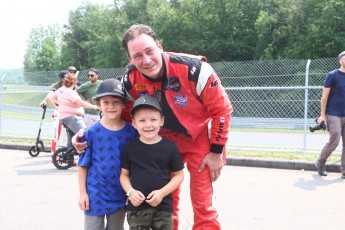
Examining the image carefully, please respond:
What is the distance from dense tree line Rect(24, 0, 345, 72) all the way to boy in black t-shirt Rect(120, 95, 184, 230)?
24.6m

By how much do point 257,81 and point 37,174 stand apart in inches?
363

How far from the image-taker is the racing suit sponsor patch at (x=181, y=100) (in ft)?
10.1

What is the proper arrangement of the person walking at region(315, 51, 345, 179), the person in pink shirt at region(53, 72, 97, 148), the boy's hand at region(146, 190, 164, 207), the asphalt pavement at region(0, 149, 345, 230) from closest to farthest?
the boy's hand at region(146, 190, 164, 207), the asphalt pavement at region(0, 149, 345, 230), the person walking at region(315, 51, 345, 179), the person in pink shirt at region(53, 72, 97, 148)

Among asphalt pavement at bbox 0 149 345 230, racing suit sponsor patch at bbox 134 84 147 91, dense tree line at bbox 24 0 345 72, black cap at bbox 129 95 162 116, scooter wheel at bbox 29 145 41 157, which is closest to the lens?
black cap at bbox 129 95 162 116

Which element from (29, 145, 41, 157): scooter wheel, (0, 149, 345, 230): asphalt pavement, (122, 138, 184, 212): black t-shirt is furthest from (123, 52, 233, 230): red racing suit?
(29, 145, 41, 157): scooter wheel

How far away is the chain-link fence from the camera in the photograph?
1011 cm

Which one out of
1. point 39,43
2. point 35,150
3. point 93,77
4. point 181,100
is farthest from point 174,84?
point 39,43

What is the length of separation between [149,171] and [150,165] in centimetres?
4

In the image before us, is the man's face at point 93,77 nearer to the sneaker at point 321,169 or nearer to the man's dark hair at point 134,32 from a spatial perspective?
the sneaker at point 321,169

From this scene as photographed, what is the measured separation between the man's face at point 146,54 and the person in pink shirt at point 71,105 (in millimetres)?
4604

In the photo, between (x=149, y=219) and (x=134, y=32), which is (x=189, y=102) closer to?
(x=134, y=32)

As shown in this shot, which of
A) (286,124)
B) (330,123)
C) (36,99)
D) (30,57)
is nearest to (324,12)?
(286,124)

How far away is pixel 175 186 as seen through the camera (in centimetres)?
288

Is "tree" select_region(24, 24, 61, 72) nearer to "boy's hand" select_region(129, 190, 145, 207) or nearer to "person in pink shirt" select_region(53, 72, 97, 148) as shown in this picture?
"person in pink shirt" select_region(53, 72, 97, 148)
